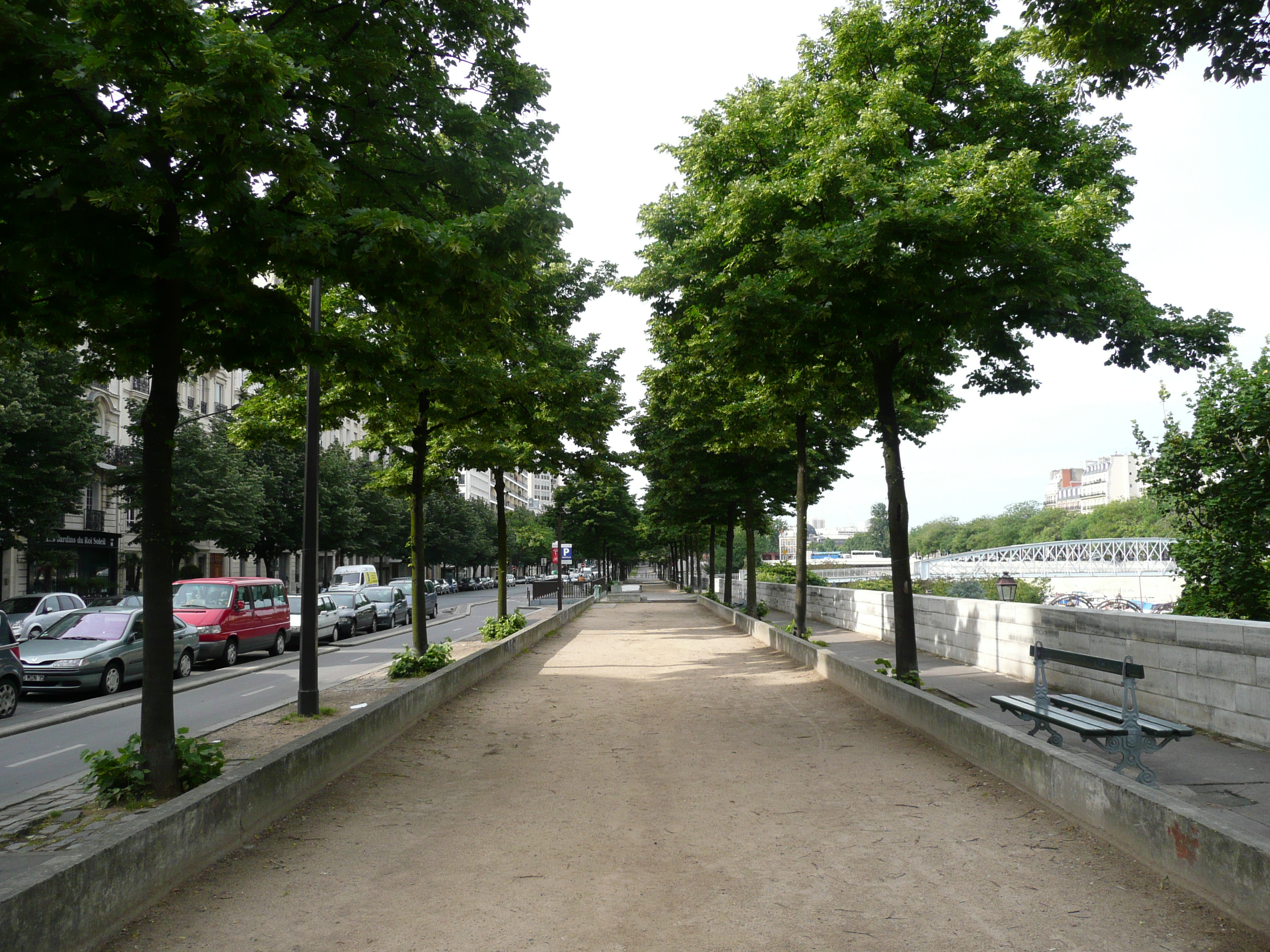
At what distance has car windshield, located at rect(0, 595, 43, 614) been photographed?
76.9 ft

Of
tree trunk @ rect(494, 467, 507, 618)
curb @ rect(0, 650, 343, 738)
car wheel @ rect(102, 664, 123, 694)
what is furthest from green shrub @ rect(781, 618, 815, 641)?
car wheel @ rect(102, 664, 123, 694)

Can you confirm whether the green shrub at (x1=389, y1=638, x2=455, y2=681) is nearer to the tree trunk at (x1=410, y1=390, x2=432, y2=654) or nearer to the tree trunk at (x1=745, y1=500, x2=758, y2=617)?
the tree trunk at (x1=410, y1=390, x2=432, y2=654)

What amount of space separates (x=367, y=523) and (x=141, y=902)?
5768 centimetres

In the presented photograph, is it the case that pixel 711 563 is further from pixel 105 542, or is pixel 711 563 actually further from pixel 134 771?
pixel 134 771

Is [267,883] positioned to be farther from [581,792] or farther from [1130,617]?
[1130,617]

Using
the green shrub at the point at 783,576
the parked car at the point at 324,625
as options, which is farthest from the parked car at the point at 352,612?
the green shrub at the point at 783,576

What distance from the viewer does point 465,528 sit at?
3278 inches

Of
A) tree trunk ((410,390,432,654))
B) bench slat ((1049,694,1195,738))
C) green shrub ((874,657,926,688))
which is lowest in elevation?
green shrub ((874,657,926,688))

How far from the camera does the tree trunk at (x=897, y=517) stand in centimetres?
1133

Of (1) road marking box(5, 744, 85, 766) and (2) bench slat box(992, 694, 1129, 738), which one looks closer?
(2) bench slat box(992, 694, 1129, 738)

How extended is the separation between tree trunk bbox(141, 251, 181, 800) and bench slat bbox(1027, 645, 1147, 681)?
6515 millimetres

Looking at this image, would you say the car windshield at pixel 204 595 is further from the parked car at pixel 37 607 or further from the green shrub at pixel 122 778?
the green shrub at pixel 122 778

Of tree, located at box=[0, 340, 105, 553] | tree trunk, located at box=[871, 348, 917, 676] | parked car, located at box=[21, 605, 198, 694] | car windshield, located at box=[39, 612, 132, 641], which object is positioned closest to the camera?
tree trunk, located at box=[871, 348, 917, 676]

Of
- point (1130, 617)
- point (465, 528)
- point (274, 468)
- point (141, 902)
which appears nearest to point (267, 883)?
point (141, 902)
